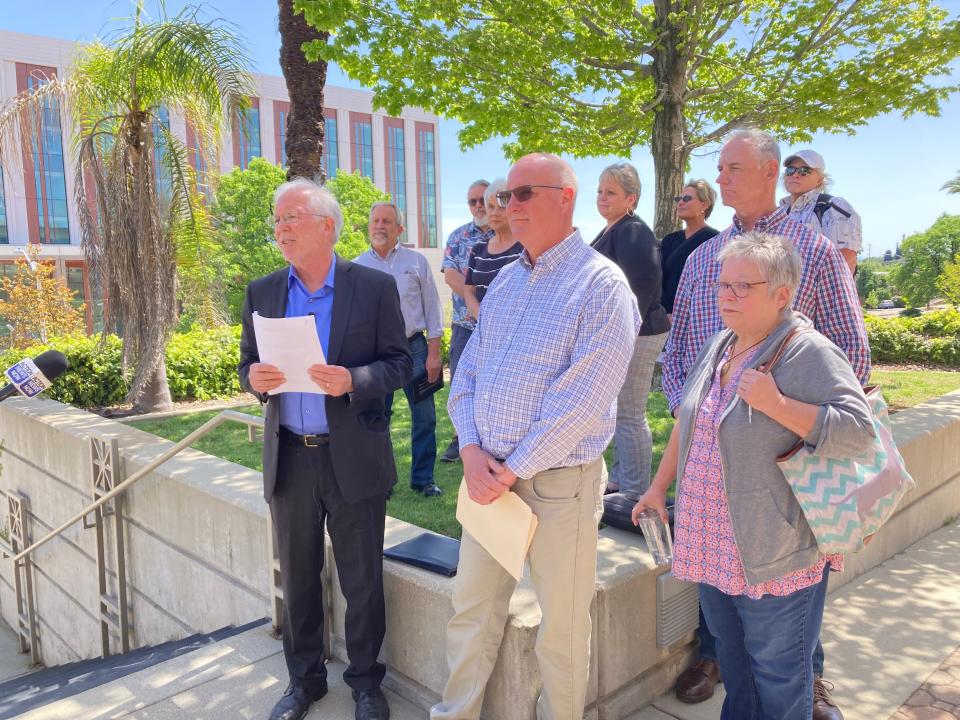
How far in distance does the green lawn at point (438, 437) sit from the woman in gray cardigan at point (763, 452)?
2.16 meters

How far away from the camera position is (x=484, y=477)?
7.85 ft

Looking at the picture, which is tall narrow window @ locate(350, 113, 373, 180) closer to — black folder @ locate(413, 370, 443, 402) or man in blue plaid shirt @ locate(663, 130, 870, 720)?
black folder @ locate(413, 370, 443, 402)

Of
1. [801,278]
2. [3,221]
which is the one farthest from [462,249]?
[3,221]

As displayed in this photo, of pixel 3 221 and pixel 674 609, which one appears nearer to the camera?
pixel 674 609

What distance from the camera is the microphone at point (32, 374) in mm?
3342

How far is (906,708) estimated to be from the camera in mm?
3137

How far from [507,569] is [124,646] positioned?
16.9ft

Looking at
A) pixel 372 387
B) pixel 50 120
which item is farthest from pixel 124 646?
pixel 50 120

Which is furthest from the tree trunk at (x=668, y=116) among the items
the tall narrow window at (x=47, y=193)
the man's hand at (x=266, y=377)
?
the tall narrow window at (x=47, y=193)

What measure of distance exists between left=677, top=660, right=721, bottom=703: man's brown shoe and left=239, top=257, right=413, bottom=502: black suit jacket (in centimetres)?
159

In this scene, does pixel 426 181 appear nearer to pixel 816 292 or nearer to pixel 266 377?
pixel 266 377

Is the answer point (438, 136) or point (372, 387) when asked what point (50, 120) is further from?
point (438, 136)

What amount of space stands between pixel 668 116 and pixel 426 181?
67.3 metres

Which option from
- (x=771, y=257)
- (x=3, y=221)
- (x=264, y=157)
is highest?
(x=264, y=157)
